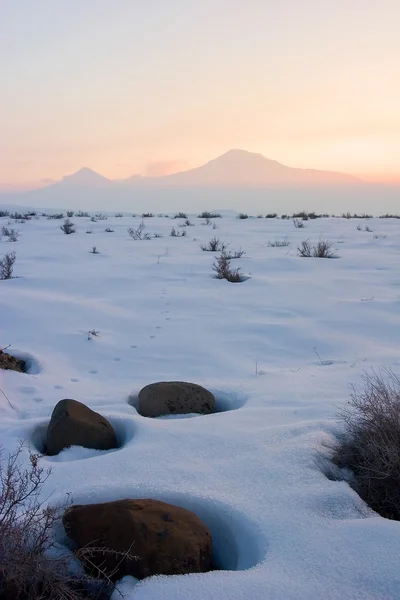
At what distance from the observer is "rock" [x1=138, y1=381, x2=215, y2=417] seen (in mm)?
3600

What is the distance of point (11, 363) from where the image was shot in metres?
4.30

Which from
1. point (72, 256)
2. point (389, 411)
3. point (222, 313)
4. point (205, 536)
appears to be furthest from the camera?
point (72, 256)

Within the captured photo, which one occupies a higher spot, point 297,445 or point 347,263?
point 347,263

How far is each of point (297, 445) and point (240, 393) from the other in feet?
3.44

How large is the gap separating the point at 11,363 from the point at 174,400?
1502 mm

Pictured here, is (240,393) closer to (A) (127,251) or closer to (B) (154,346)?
(B) (154,346)

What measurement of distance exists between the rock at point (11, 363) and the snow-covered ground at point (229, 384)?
0.10 meters

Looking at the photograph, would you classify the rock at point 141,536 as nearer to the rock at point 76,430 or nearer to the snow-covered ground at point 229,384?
the snow-covered ground at point 229,384

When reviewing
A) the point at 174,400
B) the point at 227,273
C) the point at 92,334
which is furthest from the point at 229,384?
the point at 227,273

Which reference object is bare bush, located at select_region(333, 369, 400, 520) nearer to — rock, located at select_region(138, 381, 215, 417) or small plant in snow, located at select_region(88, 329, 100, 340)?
rock, located at select_region(138, 381, 215, 417)

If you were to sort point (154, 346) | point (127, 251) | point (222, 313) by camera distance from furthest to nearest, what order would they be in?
point (127, 251) < point (222, 313) < point (154, 346)

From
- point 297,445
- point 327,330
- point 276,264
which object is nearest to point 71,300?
point 327,330

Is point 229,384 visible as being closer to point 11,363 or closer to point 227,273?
point 11,363

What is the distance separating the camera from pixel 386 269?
8156 millimetres
